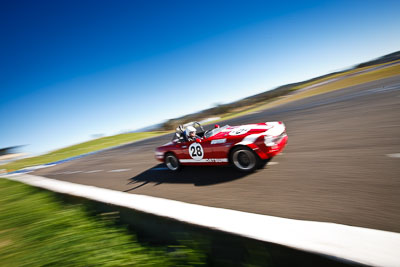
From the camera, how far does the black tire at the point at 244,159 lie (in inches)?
184

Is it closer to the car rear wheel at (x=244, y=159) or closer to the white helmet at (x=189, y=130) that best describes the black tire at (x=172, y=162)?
the white helmet at (x=189, y=130)

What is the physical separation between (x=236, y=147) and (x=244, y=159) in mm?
362

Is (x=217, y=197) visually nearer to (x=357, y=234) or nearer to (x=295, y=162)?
(x=295, y=162)

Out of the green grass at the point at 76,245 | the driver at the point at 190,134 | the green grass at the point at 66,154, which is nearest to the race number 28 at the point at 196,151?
the driver at the point at 190,134

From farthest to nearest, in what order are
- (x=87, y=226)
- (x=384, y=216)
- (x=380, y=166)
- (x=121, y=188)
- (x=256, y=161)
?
(x=121, y=188) < (x=256, y=161) < (x=380, y=166) < (x=87, y=226) < (x=384, y=216)

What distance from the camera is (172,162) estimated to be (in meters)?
6.41

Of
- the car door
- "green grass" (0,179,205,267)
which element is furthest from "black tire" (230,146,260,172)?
"green grass" (0,179,205,267)

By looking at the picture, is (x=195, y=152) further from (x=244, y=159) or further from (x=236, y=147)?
(x=244, y=159)

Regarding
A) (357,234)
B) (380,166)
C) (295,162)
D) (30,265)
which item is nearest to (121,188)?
(30,265)

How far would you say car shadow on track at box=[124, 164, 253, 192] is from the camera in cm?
490

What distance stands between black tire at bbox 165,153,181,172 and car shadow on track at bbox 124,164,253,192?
138 millimetres

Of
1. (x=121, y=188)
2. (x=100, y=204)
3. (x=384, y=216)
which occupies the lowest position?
(x=384, y=216)

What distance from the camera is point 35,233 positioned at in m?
3.11

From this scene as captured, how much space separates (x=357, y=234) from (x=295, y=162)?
3.29 meters
